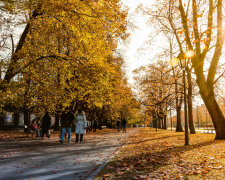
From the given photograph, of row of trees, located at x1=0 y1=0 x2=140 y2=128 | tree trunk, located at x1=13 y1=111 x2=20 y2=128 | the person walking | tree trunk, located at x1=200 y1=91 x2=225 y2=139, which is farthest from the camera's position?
tree trunk, located at x1=13 y1=111 x2=20 y2=128

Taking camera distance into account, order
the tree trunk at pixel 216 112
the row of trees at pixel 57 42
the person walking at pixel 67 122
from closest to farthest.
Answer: the row of trees at pixel 57 42 < the tree trunk at pixel 216 112 < the person walking at pixel 67 122

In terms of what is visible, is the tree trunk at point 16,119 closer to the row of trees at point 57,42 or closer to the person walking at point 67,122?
the row of trees at point 57,42

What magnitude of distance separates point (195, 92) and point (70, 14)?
740 inches

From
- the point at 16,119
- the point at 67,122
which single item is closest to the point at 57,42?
the point at 67,122

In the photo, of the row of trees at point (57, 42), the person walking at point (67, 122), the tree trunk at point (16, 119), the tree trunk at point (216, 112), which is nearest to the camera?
the row of trees at point (57, 42)

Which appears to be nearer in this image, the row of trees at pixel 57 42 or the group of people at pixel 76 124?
the row of trees at pixel 57 42

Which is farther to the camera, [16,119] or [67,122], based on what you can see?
[16,119]

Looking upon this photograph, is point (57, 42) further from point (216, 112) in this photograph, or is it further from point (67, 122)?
point (216, 112)

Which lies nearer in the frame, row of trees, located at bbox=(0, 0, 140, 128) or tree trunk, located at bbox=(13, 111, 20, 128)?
row of trees, located at bbox=(0, 0, 140, 128)

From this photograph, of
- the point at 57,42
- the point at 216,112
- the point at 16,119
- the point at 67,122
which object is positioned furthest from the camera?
the point at 16,119

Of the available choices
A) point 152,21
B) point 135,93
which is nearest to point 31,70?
point 152,21

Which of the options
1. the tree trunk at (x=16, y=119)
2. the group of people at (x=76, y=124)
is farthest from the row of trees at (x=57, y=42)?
the tree trunk at (x=16, y=119)

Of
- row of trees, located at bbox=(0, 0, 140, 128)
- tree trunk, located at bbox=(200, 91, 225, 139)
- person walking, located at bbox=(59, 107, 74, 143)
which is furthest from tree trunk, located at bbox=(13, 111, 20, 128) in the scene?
tree trunk, located at bbox=(200, 91, 225, 139)

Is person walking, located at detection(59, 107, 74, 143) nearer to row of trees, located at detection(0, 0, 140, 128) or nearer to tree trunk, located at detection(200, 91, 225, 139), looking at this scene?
row of trees, located at detection(0, 0, 140, 128)
